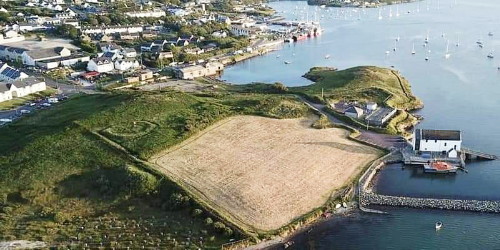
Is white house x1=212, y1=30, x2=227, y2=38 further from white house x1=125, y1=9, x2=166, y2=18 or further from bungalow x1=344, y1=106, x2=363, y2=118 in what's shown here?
bungalow x1=344, y1=106, x2=363, y2=118

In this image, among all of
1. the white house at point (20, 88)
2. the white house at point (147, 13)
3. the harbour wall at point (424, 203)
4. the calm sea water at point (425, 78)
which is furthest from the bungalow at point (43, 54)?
the harbour wall at point (424, 203)

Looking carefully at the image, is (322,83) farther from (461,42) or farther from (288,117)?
(461,42)

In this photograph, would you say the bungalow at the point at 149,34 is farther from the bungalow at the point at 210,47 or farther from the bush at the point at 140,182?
the bush at the point at 140,182

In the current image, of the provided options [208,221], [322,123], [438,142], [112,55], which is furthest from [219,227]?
[112,55]

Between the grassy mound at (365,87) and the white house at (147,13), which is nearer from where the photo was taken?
the grassy mound at (365,87)

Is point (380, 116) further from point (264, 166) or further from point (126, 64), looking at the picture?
point (126, 64)

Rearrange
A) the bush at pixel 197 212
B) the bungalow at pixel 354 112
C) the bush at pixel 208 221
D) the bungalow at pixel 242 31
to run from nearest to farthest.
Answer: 1. the bush at pixel 208 221
2. the bush at pixel 197 212
3. the bungalow at pixel 354 112
4. the bungalow at pixel 242 31
